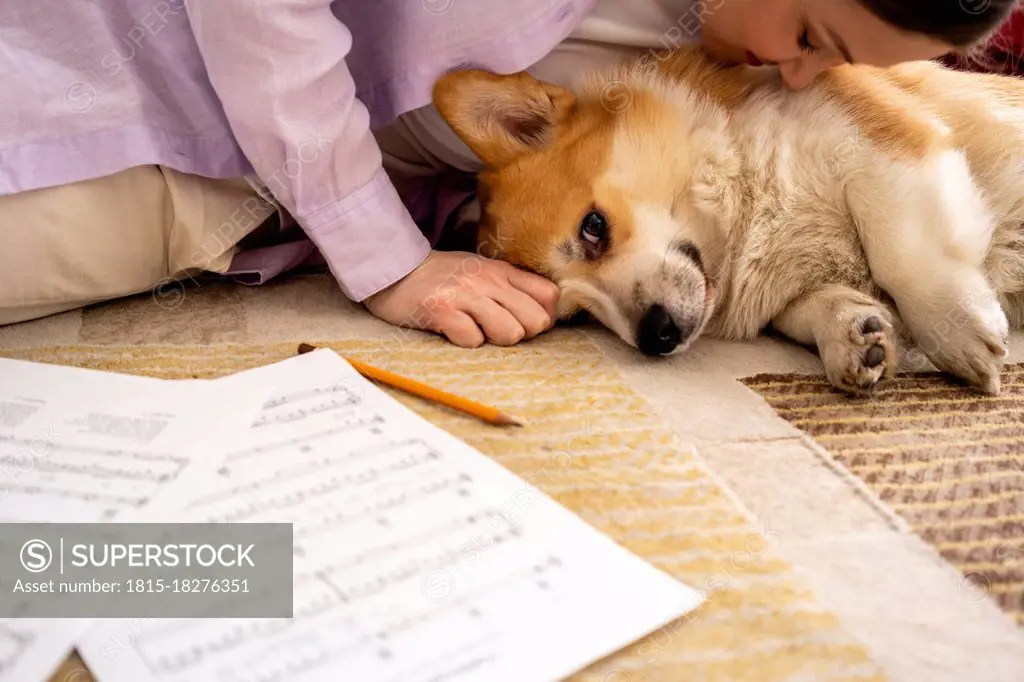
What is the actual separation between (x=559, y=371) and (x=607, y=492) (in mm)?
394

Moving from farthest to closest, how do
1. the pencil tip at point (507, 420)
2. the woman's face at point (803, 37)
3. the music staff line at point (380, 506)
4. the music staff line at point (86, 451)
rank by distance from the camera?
the woman's face at point (803, 37) < the pencil tip at point (507, 420) < the music staff line at point (86, 451) < the music staff line at point (380, 506)

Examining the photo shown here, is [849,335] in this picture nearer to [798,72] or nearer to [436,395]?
[798,72]

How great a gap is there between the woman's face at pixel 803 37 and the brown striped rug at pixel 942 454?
0.50 meters

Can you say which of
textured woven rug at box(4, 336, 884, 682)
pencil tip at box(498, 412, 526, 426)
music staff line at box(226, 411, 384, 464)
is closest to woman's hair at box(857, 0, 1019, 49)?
textured woven rug at box(4, 336, 884, 682)

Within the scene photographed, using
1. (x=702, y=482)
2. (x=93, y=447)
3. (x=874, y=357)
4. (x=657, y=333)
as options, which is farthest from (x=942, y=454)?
(x=93, y=447)

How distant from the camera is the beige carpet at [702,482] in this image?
2.27 feet

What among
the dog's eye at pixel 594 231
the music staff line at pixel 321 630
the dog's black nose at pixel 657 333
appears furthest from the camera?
the dog's eye at pixel 594 231

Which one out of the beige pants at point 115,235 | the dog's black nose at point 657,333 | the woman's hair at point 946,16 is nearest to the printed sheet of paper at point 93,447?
the beige pants at point 115,235

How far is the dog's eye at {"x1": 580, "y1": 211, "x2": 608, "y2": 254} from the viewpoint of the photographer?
4.78 feet

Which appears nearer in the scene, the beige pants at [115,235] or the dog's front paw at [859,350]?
the dog's front paw at [859,350]

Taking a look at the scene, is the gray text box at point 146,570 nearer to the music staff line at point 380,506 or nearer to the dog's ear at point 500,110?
the music staff line at point 380,506

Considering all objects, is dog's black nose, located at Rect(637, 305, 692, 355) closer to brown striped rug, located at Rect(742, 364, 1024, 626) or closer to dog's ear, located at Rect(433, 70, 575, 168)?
brown striped rug, located at Rect(742, 364, 1024, 626)

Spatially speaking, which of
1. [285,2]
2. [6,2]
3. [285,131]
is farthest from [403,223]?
[6,2]

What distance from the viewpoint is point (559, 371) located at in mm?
1287
